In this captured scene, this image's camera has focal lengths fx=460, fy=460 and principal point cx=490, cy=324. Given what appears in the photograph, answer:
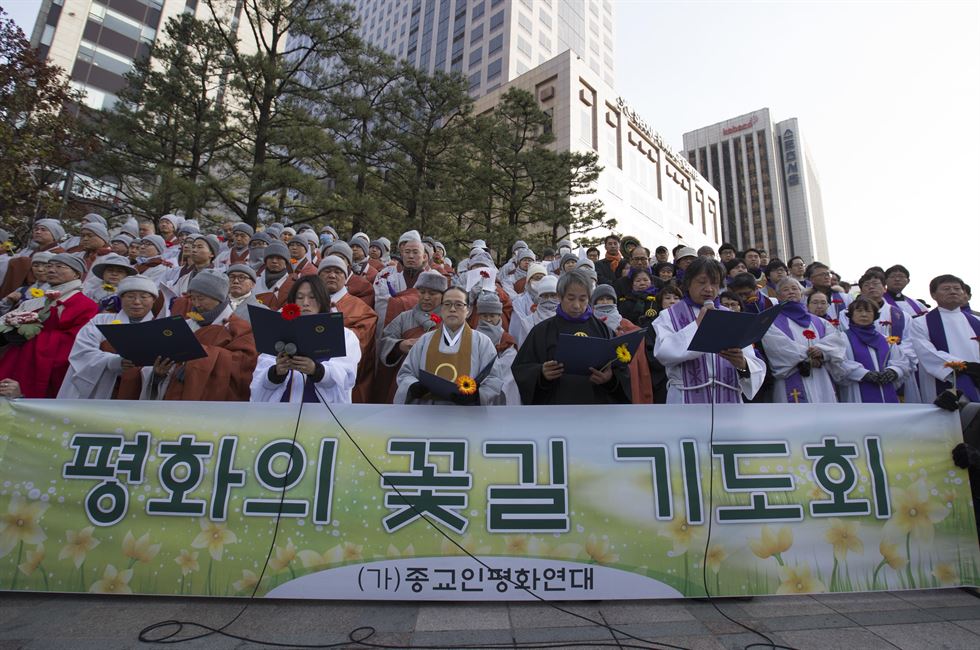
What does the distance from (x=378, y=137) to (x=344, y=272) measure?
11.0 meters

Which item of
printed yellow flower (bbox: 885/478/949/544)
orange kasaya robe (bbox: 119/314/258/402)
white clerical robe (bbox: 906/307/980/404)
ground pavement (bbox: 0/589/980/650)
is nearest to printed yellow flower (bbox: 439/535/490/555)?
ground pavement (bbox: 0/589/980/650)

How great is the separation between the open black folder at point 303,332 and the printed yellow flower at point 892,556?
11.4ft

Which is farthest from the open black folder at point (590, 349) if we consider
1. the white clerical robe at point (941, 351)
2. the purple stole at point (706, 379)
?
the white clerical robe at point (941, 351)

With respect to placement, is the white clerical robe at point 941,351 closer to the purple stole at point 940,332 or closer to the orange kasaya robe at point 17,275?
the purple stole at point 940,332

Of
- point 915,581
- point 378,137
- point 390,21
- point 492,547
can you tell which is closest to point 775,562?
point 915,581

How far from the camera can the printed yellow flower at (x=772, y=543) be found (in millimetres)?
2730

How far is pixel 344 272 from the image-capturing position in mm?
4789

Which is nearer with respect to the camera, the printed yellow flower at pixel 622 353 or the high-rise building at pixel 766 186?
the printed yellow flower at pixel 622 353

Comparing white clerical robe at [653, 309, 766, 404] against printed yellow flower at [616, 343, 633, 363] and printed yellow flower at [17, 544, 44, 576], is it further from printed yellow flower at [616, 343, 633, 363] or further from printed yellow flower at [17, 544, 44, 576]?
printed yellow flower at [17, 544, 44, 576]

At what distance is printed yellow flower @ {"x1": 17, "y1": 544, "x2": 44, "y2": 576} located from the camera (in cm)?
266

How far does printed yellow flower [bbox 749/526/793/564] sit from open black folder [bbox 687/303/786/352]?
1123 mm

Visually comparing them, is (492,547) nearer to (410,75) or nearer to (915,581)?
(915,581)

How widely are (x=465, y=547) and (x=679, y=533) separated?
4.15 ft

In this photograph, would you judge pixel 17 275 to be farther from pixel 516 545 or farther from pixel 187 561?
pixel 516 545
